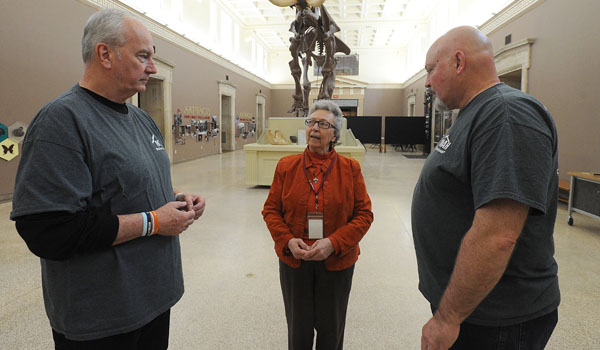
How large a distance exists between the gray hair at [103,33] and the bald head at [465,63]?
122cm

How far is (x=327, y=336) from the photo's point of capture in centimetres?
210

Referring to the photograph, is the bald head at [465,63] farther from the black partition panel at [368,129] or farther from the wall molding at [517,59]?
the black partition panel at [368,129]

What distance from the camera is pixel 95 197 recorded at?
135cm

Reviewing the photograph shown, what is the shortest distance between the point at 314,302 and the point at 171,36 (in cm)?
1333

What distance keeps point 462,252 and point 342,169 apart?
101cm

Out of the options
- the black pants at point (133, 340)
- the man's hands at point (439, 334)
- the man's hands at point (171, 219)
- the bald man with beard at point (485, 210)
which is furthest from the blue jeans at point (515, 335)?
the black pants at point (133, 340)

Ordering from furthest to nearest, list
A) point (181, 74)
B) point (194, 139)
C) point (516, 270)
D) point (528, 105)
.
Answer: point (194, 139)
point (181, 74)
point (516, 270)
point (528, 105)

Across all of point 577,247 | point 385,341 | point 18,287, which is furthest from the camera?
point 577,247

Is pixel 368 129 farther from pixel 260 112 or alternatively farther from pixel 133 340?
pixel 133 340

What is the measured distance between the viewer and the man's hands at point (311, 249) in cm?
190

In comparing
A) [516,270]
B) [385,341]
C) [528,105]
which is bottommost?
[385,341]

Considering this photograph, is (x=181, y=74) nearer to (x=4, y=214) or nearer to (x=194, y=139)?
(x=194, y=139)

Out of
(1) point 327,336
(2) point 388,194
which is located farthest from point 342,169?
(2) point 388,194

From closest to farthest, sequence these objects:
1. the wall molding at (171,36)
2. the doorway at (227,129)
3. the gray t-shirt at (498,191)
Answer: the gray t-shirt at (498,191), the wall molding at (171,36), the doorway at (227,129)
